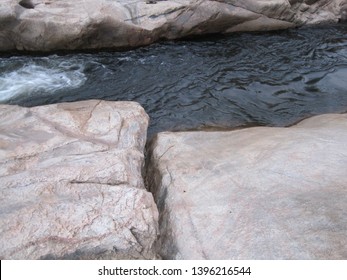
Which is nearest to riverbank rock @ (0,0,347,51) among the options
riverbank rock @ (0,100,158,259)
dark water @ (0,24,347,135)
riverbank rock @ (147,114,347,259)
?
dark water @ (0,24,347,135)

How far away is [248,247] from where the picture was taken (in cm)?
322

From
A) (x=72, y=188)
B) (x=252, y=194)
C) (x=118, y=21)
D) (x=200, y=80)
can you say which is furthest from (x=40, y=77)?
(x=252, y=194)

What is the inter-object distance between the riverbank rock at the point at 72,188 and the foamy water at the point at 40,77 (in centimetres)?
239

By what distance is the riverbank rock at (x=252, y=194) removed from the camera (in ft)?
10.6

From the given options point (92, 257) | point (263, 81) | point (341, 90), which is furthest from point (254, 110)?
point (92, 257)

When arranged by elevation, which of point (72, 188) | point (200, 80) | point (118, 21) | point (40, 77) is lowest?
point (40, 77)

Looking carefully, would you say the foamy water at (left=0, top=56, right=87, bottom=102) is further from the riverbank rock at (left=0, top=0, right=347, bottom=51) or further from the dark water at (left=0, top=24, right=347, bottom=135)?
the riverbank rock at (left=0, top=0, right=347, bottom=51)

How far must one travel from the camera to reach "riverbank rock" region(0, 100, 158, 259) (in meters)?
3.26

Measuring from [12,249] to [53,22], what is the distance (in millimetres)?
6712

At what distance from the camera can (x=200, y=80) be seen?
7965mm

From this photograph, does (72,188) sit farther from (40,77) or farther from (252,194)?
(40,77)

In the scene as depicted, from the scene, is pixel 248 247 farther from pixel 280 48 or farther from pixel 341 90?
pixel 280 48

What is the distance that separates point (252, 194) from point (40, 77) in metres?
5.77

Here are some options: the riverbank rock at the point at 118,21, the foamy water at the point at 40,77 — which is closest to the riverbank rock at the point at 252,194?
the foamy water at the point at 40,77
